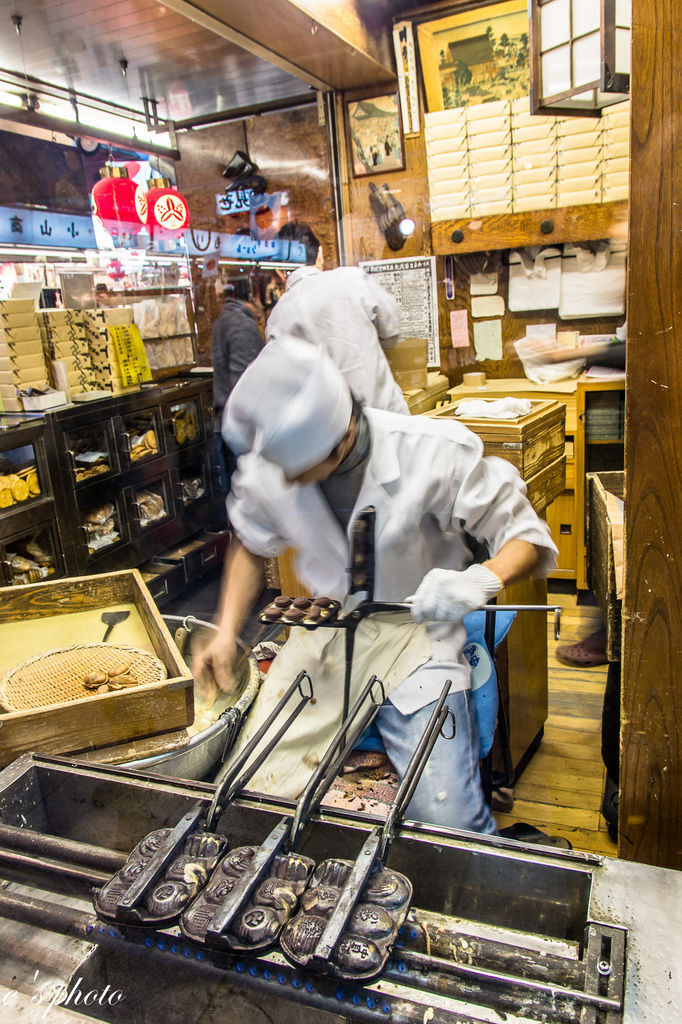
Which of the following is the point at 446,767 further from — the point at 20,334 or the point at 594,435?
the point at 20,334

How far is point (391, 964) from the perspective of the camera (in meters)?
0.74

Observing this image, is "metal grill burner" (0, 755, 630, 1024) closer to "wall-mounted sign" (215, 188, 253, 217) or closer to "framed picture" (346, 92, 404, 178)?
"wall-mounted sign" (215, 188, 253, 217)

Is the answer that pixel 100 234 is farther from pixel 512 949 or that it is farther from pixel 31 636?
pixel 512 949

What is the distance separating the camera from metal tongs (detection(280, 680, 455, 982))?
72cm

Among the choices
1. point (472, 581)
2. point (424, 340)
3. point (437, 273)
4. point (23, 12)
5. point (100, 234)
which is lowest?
point (472, 581)

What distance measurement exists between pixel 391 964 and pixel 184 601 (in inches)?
48.0

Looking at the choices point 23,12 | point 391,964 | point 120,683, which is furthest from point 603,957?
point 23,12

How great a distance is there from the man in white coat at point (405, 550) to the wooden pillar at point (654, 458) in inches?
13.5

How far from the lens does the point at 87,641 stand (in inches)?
61.6

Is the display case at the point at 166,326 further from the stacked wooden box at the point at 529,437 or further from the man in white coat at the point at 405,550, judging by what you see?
the stacked wooden box at the point at 529,437

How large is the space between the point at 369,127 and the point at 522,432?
0.77m

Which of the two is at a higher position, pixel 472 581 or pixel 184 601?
pixel 472 581

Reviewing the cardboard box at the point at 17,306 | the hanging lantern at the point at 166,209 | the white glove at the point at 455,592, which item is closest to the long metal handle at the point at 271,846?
the white glove at the point at 455,592

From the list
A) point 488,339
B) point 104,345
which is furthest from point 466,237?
point 104,345
